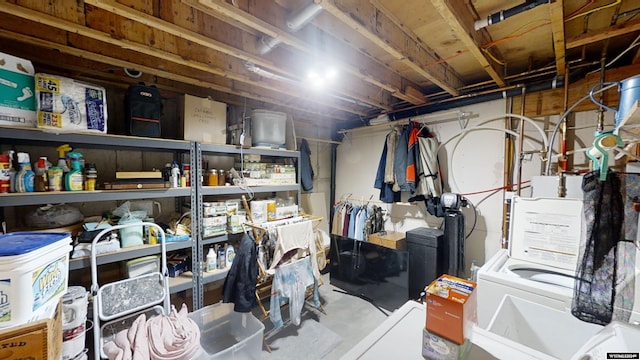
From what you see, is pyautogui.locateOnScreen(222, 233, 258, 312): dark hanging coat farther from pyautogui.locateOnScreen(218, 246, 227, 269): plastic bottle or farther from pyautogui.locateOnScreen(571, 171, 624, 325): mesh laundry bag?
pyautogui.locateOnScreen(571, 171, 624, 325): mesh laundry bag

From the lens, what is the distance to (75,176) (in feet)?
5.40

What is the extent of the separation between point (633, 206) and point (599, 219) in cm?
10

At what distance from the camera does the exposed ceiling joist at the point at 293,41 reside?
1226mm

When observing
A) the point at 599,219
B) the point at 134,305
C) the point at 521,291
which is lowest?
the point at 134,305

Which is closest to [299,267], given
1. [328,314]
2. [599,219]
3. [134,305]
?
[328,314]

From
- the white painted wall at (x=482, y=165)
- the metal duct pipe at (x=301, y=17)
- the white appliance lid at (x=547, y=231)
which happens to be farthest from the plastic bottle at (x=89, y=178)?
the white painted wall at (x=482, y=165)

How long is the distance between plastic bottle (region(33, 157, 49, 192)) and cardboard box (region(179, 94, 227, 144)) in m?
0.88

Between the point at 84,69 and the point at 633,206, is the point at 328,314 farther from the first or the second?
the point at 84,69

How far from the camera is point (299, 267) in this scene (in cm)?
240

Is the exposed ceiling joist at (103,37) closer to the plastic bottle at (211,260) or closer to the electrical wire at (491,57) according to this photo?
the plastic bottle at (211,260)

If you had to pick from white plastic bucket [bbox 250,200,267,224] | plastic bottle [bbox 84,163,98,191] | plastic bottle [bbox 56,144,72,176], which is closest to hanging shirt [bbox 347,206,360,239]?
white plastic bucket [bbox 250,200,267,224]

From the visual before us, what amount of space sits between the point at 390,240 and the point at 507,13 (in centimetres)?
218

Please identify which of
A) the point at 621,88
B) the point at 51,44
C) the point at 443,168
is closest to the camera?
the point at 621,88

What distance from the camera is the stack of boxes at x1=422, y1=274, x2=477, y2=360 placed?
0.67 m
